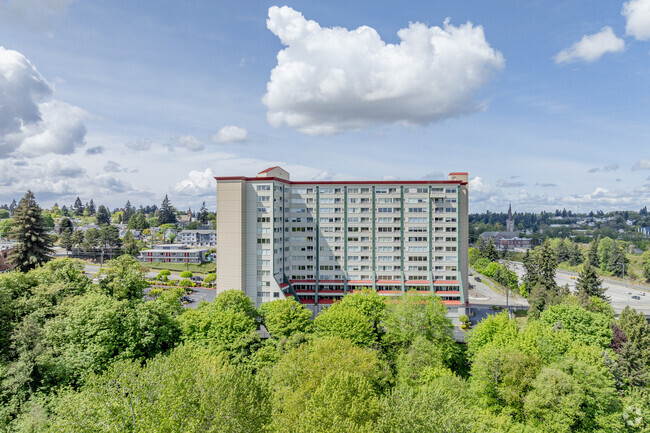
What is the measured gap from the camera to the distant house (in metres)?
164

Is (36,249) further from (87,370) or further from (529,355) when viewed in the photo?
(529,355)

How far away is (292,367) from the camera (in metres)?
31.7

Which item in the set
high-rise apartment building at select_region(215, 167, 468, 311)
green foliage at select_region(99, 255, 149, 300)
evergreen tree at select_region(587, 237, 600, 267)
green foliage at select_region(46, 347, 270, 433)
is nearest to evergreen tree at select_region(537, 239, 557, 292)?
high-rise apartment building at select_region(215, 167, 468, 311)

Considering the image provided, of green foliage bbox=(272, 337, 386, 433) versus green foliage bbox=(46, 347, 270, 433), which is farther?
green foliage bbox=(272, 337, 386, 433)

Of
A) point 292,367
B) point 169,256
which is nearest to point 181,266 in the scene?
point 169,256

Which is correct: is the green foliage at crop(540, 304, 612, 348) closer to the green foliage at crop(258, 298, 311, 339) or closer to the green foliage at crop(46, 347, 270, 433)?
the green foliage at crop(258, 298, 311, 339)

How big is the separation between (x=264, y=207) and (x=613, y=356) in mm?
55724

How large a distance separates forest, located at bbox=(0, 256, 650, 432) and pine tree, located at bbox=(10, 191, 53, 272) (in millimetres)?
6658

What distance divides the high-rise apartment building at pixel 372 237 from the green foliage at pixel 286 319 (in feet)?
75.0

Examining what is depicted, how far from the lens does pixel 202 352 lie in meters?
40.2

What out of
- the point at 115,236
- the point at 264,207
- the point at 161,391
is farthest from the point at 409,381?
the point at 115,236

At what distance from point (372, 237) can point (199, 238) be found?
114m

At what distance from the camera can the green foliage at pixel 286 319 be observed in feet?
152

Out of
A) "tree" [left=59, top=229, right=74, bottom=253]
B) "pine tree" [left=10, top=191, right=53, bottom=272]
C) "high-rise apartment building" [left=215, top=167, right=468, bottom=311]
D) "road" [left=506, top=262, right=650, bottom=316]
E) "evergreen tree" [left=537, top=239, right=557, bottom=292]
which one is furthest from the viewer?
"tree" [left=59, top=229, right=74, bottom=253]
